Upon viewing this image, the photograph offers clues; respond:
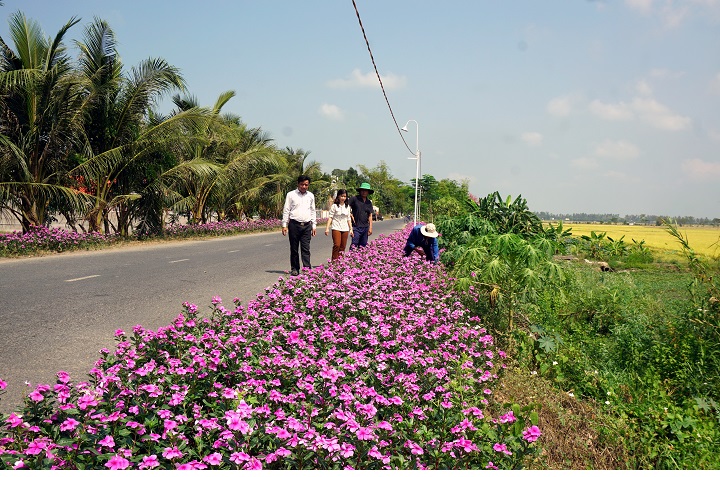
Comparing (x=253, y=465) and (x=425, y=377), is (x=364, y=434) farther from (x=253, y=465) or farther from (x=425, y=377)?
(x=425, y=377)

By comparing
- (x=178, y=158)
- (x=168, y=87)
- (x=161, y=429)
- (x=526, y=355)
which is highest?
(x=168, y=87)

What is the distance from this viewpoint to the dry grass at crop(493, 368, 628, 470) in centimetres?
396

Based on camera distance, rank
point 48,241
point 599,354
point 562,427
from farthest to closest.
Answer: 1. point 48,241
2. point 599,354
3. point 562,427

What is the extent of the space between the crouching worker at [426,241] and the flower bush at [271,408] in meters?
5.33

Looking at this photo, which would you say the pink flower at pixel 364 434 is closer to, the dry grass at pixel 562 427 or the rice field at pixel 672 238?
the dry grass at pixel 562 427

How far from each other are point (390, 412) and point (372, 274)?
13.9ft

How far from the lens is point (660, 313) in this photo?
7.75 meters

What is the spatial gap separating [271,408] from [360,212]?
31.6 feet

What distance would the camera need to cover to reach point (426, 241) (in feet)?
35.0

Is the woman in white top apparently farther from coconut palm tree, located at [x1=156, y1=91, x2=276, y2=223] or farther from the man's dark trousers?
coconut palm tree, located at [x1=156, y1=91, x2=276, y2=223]

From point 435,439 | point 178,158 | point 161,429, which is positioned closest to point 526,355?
point 435,439

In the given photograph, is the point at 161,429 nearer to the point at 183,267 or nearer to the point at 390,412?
the point at 390,412

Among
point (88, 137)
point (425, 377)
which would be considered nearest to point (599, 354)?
point (425, 377)

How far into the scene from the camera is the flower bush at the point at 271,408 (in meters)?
2.57
